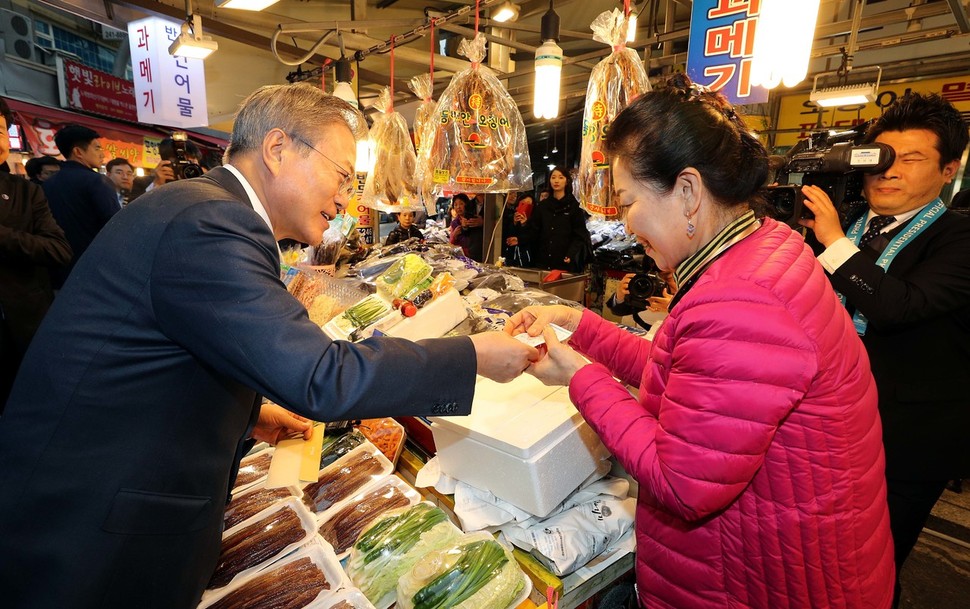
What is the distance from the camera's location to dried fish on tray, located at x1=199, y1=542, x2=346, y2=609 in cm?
137

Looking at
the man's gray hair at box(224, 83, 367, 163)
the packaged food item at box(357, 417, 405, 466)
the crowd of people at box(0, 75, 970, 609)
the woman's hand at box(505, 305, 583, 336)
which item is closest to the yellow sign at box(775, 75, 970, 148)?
the woman's hand at box(505, 305, 583, 336)

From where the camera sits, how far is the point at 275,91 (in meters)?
1.28

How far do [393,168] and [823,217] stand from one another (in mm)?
2423

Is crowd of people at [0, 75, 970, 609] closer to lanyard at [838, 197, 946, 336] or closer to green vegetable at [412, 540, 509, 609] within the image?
green vegetable at [412, 540, 509, 609]

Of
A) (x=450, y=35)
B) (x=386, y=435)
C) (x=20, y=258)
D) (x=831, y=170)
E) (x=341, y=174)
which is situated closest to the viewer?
(x=341, y=174)

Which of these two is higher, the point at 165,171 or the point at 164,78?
the point at 164,78

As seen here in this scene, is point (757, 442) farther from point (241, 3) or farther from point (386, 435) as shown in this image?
point (241, 3)

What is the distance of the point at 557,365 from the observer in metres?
1.37

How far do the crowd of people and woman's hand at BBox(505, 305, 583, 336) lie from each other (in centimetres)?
35

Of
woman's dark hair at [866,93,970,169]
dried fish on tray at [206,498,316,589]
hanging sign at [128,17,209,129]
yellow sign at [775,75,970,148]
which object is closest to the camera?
dried fish on tray at [206,498,316,589]

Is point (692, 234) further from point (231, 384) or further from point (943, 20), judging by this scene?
point (943, 20)

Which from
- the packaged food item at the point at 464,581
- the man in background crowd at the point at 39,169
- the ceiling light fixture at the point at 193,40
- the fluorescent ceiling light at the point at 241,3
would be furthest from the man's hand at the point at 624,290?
the man in background crowd at the point at 39,169

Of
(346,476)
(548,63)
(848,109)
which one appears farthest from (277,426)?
(848,109)

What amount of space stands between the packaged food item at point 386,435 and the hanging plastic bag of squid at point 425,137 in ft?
4.53
